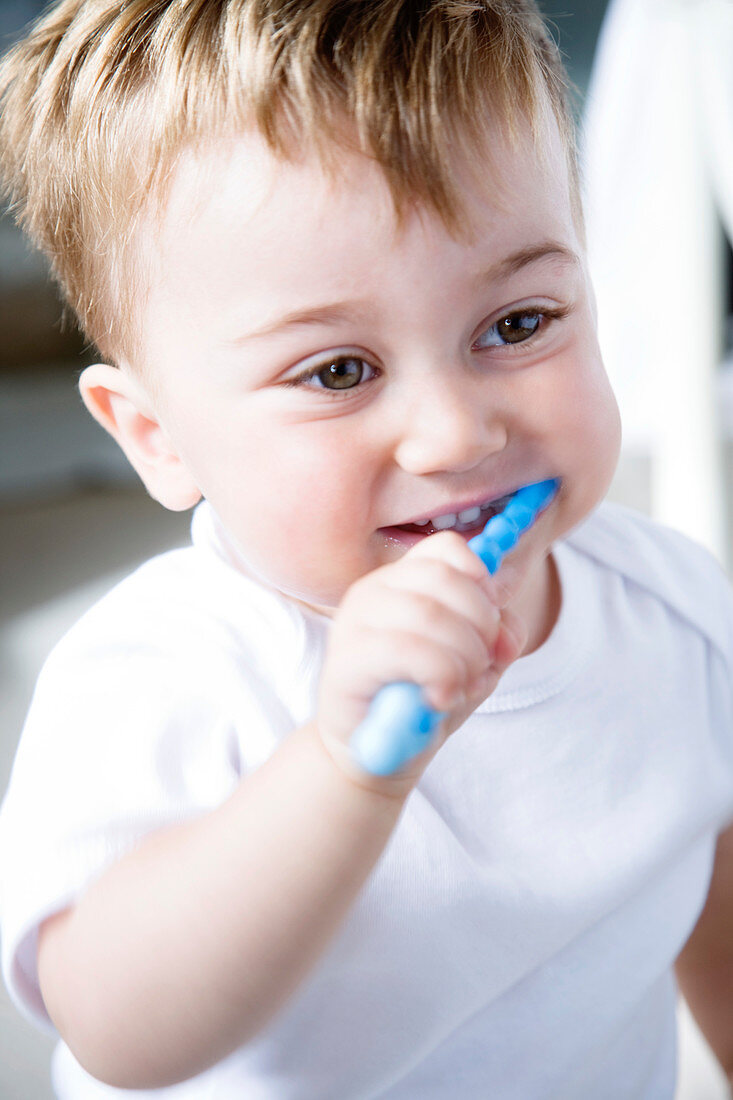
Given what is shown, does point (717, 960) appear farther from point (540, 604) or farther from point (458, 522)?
point (458, 522)

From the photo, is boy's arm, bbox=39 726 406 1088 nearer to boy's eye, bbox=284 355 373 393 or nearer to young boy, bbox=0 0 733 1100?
young boy, bbox=0 0 733 1100

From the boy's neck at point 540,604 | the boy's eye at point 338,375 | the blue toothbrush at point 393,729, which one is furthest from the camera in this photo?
the boy's neck at point 540,604

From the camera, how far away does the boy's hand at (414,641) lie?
0.39m

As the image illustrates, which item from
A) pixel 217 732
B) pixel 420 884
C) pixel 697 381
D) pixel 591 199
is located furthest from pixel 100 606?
pixel 591 199

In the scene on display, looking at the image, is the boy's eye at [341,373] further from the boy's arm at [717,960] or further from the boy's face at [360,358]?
the boy's arm at [717,960]

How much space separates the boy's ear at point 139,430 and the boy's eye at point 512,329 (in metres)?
0.17

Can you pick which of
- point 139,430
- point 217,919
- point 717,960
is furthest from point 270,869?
point 717,960

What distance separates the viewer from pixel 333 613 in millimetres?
569

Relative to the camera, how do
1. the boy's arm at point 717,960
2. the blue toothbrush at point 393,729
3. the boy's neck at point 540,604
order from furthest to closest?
the boy's arm at point 717,960, the boy's neck at point 540,604, the blue toothbrush at point 393,729

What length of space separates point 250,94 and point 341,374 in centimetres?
12

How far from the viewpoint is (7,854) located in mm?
499

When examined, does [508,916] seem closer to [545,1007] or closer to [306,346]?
[545,1007]

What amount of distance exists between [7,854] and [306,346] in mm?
270

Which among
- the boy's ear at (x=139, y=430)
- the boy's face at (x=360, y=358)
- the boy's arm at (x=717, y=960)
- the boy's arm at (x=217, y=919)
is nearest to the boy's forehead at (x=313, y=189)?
the boy's face at (x=360, y=358)
